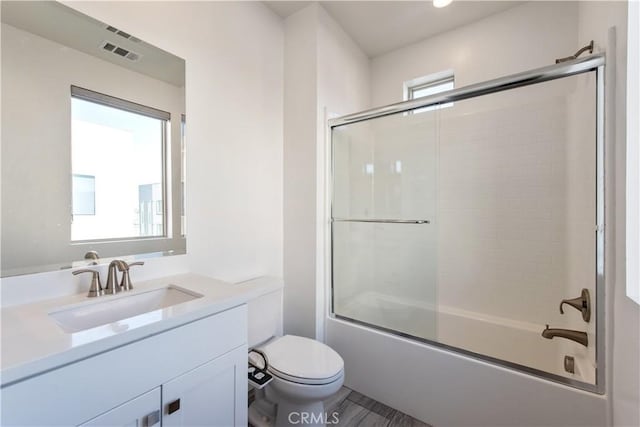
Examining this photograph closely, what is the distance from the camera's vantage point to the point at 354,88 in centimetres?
237

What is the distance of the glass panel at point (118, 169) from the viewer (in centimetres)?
111

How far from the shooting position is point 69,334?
718mm

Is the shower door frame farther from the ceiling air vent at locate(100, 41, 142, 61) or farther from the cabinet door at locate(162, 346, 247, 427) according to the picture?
the ceiling air vent at locate(100, 41, 142, 61)

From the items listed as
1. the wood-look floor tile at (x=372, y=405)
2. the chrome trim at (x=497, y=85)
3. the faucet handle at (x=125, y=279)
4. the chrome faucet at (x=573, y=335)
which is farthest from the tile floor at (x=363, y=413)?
the chrome trim at (x=497, y=85)

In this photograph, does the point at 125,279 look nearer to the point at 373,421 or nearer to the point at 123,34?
the point at 123,34

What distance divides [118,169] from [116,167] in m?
0.01

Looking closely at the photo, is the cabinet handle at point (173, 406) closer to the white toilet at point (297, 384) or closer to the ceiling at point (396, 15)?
the white toilet at point (297, 384)

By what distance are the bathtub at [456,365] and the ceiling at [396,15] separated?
2.15m

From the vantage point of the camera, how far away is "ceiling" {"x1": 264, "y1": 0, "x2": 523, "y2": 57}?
191 centimetres

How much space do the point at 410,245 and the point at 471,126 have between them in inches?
42.0

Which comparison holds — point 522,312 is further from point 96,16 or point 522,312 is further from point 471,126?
point 96,16

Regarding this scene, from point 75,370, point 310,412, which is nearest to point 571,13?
point 310,412

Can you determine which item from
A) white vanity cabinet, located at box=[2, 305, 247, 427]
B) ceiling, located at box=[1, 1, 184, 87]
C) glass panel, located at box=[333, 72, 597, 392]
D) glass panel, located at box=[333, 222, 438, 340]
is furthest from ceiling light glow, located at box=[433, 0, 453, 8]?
white vanity cabinet, located at box=[2, 305, 247, 427]

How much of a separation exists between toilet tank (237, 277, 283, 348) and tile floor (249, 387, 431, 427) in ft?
1.50
